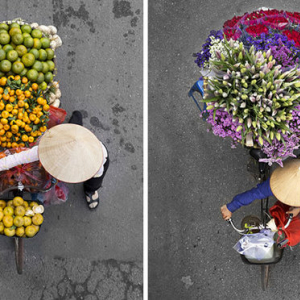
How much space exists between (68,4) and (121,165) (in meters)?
1.76

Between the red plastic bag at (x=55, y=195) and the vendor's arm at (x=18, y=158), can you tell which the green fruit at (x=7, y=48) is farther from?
the red plastic bag at (x=55, y=195)

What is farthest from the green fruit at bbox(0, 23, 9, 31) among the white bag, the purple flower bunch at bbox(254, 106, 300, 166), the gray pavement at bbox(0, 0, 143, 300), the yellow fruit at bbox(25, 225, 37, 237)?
the white bag

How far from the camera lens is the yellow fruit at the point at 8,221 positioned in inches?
119

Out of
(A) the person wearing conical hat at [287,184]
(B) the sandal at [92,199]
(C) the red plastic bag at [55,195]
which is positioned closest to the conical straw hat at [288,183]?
(A) the person wearing conical hat at [287,184]

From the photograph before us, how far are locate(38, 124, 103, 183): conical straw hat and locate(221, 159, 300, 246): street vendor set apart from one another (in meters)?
1.30

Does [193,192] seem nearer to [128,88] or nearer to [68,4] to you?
[128,88]

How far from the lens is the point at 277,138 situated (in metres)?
2.46

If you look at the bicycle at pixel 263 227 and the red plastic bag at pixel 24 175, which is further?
the bicycle at pixel 263 227

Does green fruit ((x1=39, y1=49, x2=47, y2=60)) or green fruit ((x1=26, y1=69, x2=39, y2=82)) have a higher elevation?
green fruit ((x1=39, y1=49, x2=47, y2=60))

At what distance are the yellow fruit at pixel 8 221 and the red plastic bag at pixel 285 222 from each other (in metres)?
2.13

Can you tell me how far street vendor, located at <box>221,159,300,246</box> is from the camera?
2.75 metres

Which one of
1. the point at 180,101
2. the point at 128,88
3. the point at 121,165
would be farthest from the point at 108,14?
the point at 121,165

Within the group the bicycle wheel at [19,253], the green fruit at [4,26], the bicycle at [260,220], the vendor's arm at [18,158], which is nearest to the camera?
the vendor's arm at [18,158]

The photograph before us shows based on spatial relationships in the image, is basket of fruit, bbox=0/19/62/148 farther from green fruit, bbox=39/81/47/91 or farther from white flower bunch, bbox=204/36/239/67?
white flower bunch, bbox=204/36/239/67
